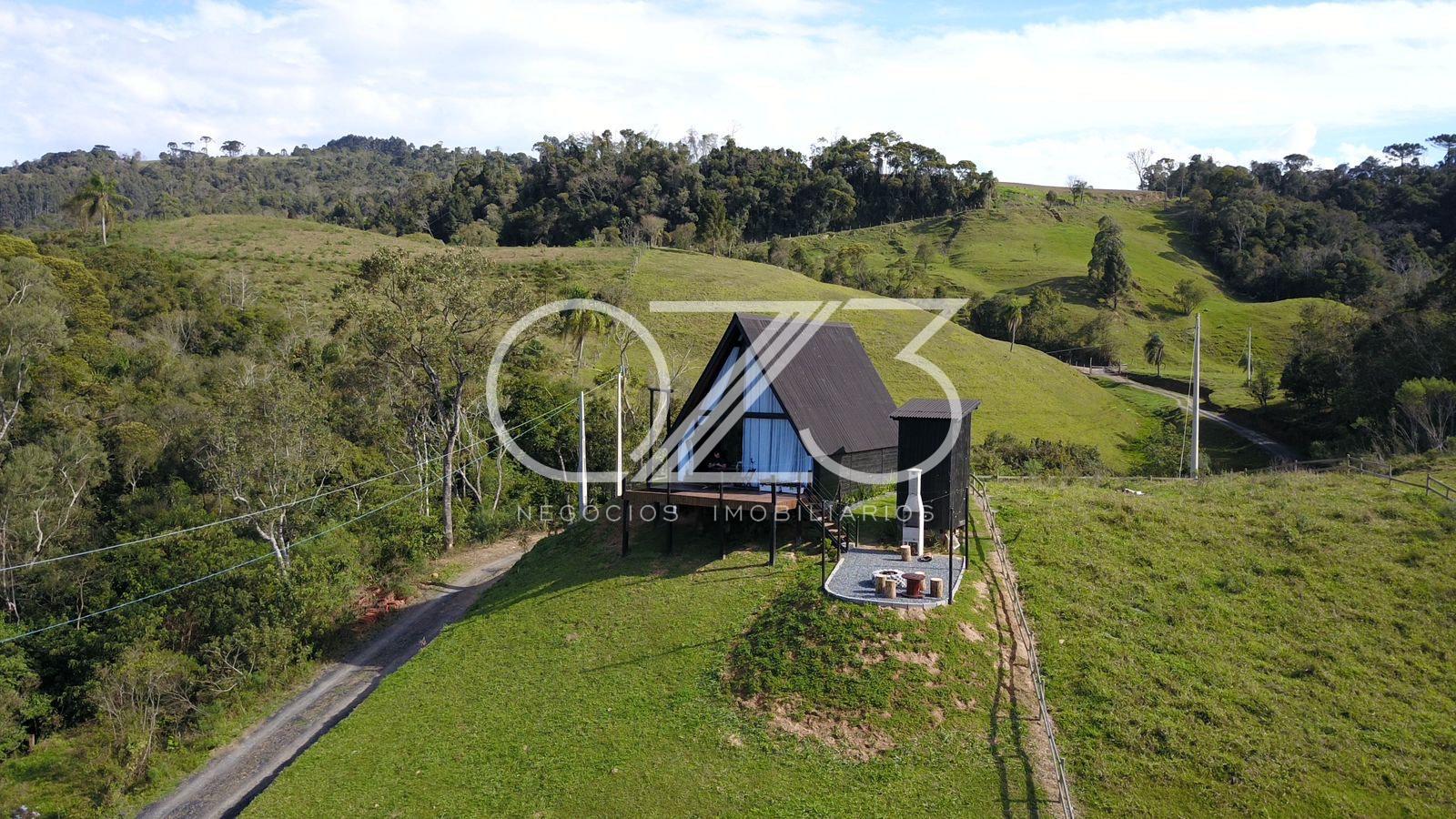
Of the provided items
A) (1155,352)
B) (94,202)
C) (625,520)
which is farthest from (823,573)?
(94,202)

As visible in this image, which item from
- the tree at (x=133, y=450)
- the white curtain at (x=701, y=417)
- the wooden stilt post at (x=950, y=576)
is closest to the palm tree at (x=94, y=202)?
the tree at (x=133, y=450)

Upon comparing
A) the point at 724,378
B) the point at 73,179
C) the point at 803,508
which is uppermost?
the point at 73,179

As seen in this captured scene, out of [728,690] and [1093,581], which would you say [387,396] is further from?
[1093,581]

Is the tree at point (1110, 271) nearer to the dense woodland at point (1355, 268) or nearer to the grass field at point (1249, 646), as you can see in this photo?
the dense woodland at point (1355, 268)

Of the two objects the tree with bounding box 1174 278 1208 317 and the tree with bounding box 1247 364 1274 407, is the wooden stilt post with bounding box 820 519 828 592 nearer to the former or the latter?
the tree with bounding box 1247 364 1274 407

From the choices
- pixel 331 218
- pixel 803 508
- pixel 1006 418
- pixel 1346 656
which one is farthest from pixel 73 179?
pixel 1346 656

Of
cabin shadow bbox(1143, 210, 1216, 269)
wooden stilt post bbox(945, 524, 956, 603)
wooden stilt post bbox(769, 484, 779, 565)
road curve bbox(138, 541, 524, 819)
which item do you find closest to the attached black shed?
wooden stilt post bbox(945, 524, 956, 603)
